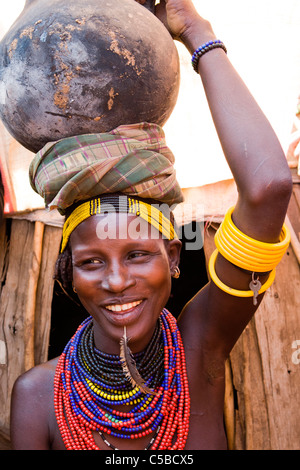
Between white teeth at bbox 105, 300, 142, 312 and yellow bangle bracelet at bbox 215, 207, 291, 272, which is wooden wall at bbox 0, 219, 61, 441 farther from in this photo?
yellow bangle bracelet at bbox 215, 207, 291, 272

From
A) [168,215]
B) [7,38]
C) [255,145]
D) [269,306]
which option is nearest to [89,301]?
[168,215]

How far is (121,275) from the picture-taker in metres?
1.65

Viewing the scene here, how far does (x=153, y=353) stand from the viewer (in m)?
1.88

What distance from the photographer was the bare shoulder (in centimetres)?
188

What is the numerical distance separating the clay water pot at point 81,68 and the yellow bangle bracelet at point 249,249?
1.77ft

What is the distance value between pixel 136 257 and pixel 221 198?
1260mm

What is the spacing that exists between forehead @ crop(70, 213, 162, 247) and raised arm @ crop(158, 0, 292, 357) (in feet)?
1.00

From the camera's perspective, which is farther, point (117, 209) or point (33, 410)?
point (33, 410)

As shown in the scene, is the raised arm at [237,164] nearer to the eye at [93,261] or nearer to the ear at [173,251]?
the ear at [173,251]

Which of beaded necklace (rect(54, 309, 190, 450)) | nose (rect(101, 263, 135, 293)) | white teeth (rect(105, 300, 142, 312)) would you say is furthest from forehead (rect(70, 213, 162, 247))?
beaded necklace (rect(54, 309, 190, 450))

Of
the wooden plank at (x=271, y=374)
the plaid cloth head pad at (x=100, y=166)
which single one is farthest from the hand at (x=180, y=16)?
the wooden plank at (x=271, y=374)

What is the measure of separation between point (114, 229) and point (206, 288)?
1.62 ft

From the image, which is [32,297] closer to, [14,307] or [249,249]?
[14,307]

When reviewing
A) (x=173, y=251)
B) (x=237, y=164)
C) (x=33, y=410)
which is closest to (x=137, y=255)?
(x=173, y=251)
